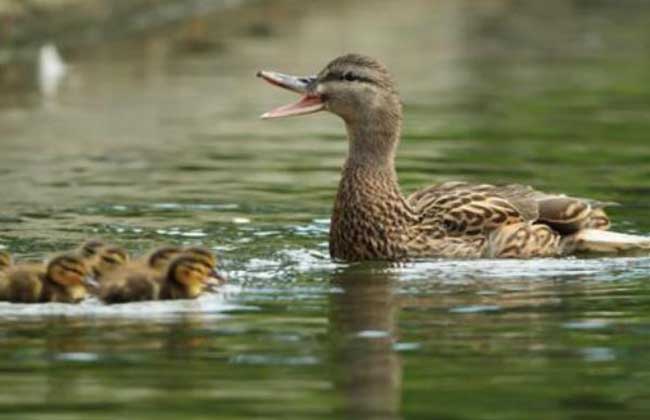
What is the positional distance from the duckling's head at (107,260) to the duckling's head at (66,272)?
10cm

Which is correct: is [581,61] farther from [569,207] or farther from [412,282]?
[412,282]

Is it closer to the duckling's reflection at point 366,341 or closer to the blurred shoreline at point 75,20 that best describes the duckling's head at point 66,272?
the duckling's reflection at point 366,341

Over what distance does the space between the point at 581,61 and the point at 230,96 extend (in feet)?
15.4

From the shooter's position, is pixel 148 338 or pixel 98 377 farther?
pixel 148 338

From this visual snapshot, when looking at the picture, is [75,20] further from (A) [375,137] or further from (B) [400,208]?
(B) [400,208]

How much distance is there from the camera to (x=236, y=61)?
24.0m

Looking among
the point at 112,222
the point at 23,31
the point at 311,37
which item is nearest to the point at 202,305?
the point at 112,222

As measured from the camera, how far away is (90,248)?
11.8m

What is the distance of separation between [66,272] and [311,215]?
387 cm

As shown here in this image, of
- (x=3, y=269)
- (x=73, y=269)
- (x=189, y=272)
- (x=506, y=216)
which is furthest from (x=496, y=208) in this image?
(x=3, y=269)

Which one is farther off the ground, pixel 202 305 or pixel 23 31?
pixel 23 31

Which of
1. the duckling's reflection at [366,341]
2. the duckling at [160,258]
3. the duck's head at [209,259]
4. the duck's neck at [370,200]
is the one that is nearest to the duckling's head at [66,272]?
the duckling at [160,258]

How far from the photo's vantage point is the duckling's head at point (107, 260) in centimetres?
1145

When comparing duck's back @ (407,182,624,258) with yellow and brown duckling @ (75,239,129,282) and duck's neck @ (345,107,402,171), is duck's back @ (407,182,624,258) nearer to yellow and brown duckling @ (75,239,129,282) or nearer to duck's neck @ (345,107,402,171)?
duck's neck @ (345,107,402,171)
